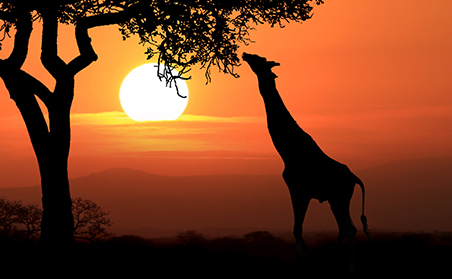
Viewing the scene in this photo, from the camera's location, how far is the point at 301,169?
12.5 m

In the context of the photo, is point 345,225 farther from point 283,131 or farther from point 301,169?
point 283,131

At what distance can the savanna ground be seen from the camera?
14164mm

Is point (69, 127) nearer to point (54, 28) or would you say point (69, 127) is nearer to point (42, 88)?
Answer: point (42, 88)

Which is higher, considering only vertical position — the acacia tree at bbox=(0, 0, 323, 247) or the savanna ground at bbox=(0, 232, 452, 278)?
the acacia tree at bbox=(0, 0, 323, 247)

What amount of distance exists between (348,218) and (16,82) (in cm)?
997

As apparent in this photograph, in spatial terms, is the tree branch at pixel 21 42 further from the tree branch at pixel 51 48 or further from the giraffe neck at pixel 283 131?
the giraffe neck at pixel 283 131

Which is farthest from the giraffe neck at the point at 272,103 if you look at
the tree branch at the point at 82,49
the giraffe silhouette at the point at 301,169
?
the tree branch at the point at 82,49

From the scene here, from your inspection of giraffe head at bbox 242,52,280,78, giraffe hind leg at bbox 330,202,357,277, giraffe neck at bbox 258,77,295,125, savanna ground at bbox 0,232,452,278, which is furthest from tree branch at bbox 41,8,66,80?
giraffe hind leg at bbox 330,202,357,277

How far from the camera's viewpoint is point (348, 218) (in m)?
13.0

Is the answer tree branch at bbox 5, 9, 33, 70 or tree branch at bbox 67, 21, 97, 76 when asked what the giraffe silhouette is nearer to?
tree branch at bbox 67, 21, 97, 76

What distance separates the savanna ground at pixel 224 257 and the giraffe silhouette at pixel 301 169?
196 cm

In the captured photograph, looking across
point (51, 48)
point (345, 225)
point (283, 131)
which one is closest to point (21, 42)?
point (51, 48)

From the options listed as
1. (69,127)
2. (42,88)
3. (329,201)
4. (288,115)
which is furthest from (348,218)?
(42,88)

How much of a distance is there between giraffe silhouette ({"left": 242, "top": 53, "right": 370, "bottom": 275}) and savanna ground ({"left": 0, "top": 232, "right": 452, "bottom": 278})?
1.96m
